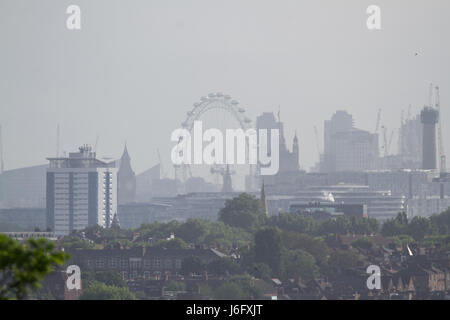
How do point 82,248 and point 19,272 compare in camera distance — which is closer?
point 19,272

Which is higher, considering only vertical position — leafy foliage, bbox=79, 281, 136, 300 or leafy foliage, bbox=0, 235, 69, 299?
leafy foliage, bbox=0, 235, 69, 299

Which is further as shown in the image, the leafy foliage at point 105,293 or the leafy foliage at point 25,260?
the leafy foliage at point 105,293

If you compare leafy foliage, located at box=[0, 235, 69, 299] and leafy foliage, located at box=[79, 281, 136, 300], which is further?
leafy foliage, located at box=[79, 281, 136, 300]

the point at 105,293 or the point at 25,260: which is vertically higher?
the point at 25,260

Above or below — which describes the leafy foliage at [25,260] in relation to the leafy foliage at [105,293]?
above

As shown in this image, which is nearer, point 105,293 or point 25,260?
point 25,260

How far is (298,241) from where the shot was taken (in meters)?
172
